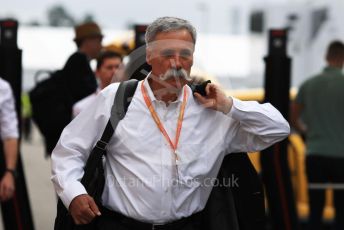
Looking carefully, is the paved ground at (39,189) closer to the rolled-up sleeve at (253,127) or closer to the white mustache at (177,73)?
the rolled-up sleeve at (253,127)

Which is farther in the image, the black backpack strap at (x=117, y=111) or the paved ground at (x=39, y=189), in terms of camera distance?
the paved ground at (x=39, y=189)

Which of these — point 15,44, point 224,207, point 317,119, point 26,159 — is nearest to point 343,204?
point 317,119

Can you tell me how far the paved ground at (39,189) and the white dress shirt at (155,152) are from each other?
22.6ft

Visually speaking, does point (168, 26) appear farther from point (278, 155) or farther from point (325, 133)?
point (325, 133)

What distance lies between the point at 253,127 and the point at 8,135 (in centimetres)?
300

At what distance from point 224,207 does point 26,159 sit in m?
19.6

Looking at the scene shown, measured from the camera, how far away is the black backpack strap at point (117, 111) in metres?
4.65

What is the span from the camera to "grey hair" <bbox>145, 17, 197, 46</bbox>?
4613 millimetres

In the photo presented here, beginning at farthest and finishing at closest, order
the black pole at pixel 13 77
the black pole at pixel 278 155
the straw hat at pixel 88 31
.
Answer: the black pole at pixel 278 155 → the straw hat at pixel 88 31 → the black pole at pixel 13 77

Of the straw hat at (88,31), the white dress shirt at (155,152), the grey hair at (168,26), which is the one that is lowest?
the straw hat at (88,31)

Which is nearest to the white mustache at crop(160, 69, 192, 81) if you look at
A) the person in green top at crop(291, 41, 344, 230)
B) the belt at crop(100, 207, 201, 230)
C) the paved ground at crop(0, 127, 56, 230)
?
the belt at crop(100, 207, 201, 230)

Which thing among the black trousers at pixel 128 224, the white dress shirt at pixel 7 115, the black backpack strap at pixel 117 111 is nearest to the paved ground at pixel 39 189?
the white dress shirt at pixel 7 115

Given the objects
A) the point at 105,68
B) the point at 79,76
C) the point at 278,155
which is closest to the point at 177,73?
the point at 105,68

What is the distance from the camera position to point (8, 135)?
7.30 metres
